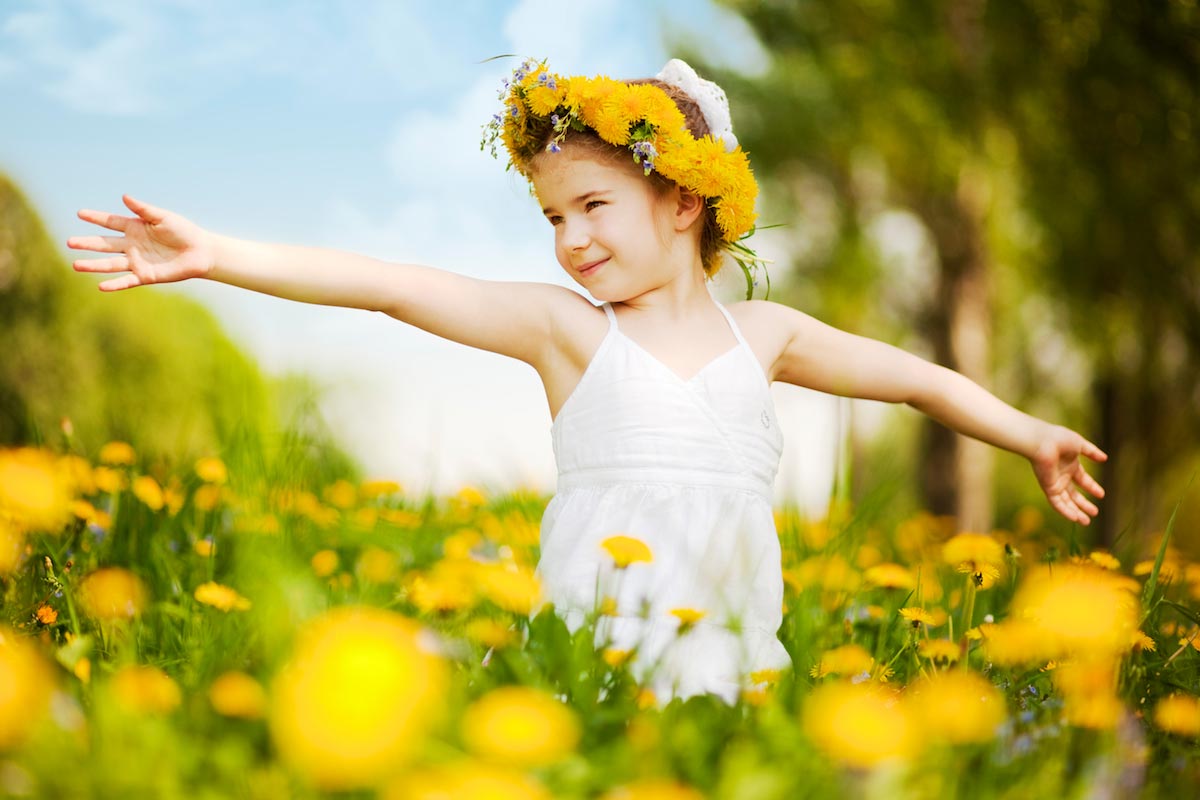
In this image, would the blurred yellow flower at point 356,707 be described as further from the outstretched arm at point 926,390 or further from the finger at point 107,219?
the outstretched arm at point 926,390

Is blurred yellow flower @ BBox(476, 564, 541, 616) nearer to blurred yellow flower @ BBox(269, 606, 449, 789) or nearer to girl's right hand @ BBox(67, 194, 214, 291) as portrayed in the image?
blurred yellow flower @ BBox(269, 606, 449, 789)

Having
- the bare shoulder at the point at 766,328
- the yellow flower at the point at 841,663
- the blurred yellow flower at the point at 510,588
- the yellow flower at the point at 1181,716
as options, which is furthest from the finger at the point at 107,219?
the yellow flower at the point at 1181,716

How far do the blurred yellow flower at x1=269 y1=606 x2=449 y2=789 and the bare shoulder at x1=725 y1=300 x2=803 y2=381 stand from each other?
1.73 meters

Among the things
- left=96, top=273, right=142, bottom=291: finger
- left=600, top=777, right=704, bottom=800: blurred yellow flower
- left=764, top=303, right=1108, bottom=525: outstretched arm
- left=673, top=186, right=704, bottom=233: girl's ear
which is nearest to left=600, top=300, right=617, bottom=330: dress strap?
left=673, top=186, right=704, bottom=233: girl's ear

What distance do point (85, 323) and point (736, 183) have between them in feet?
32.6

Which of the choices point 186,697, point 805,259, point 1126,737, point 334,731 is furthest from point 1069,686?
point 805,259

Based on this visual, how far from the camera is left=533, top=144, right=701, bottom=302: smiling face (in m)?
2.48

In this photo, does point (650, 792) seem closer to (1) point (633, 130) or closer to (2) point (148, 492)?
(1) point (633, 130)

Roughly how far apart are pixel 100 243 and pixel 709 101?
1532 mm

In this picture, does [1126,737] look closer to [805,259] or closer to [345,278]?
[345,278]

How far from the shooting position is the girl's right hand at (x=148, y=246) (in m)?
2.08

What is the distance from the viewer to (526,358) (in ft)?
8.38

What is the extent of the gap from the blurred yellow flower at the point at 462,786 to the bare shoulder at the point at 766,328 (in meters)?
1.72

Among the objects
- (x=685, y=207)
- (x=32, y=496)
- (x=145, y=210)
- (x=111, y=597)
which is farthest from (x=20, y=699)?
(x=685, y=207)
